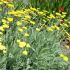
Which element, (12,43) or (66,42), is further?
(66,42)

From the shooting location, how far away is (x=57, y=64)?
4.23m

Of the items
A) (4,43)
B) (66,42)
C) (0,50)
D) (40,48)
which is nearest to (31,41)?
(40,48)

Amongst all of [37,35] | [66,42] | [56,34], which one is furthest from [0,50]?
[66,42]

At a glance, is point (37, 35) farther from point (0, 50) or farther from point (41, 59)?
point (0, 50)

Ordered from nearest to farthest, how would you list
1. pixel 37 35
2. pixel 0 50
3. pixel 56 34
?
pixel 0 50
pixel 37 35
pixel 56 34

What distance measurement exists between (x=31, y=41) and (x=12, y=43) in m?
0.37

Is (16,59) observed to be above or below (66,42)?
above

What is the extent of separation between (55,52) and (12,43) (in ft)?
2.57

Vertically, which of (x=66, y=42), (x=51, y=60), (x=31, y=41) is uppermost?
(x=31, y=41)

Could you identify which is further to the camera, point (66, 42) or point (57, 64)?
point (66, 42)

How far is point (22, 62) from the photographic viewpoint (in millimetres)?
3846

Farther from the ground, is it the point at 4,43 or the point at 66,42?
the point at 4,43

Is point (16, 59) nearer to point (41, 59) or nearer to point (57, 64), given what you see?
point (41, 59)

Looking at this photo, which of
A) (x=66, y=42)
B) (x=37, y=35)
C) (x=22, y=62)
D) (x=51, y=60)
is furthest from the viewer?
(x=66, y=42)
